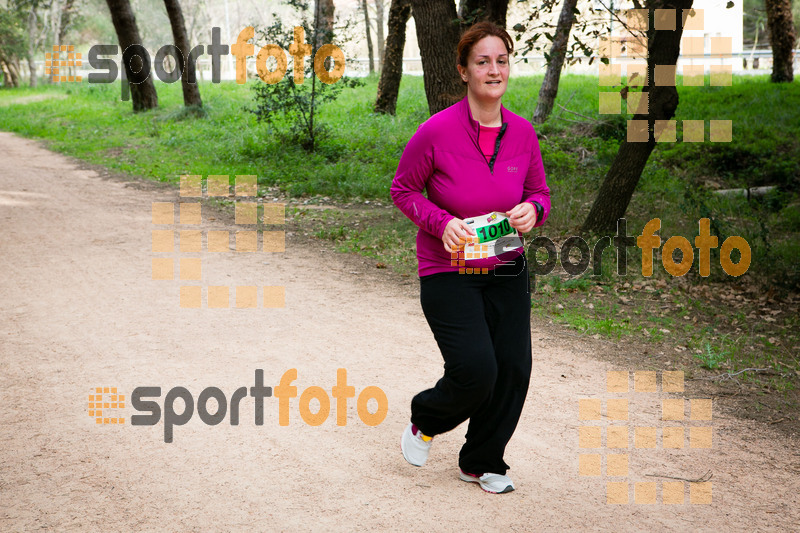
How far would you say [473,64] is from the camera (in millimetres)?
3646

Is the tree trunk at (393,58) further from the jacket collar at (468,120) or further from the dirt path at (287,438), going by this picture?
the jacket collar at (468,120)

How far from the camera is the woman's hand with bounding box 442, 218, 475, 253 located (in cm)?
349

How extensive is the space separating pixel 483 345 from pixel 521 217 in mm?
664

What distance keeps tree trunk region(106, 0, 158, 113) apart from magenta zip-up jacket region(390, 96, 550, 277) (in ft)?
66.9

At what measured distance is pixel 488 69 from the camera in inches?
142

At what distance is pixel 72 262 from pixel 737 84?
736 inches

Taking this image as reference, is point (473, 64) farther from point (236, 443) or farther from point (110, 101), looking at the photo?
point (110, 101)

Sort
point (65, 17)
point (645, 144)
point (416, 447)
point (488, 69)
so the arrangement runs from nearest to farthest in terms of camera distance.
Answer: point (488, 69), point (416, 447), point (645, 144), point (65, 17)

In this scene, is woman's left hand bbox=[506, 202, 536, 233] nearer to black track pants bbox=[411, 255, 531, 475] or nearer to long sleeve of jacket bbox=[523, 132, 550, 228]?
long sleeve of jacket bbox=[523, 132, 550, 228]

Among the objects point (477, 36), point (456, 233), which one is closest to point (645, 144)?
point (477, 36)

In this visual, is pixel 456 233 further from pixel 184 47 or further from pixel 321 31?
pixel 184 47

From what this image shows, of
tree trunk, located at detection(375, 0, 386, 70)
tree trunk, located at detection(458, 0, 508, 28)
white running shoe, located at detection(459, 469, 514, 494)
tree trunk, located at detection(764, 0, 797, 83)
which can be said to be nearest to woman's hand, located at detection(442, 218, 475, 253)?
white running shoe, located at detection(459, 469, 514, 494)

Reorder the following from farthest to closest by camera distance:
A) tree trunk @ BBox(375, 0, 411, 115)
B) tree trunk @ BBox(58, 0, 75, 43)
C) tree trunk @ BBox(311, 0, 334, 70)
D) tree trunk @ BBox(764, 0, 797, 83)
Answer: tree trunk @ BBox(58, 0, 75, 43)
tree trunk @ BBox(764, 0, 797, 83)
tree trunk @ BBox(375, 0, 411, 115)
tree trunk @ BBox(311, 0, 334, 70)

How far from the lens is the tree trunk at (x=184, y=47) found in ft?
66.1
